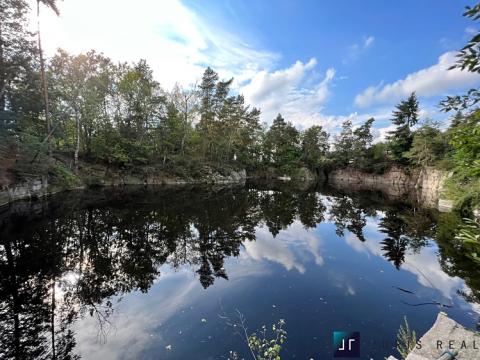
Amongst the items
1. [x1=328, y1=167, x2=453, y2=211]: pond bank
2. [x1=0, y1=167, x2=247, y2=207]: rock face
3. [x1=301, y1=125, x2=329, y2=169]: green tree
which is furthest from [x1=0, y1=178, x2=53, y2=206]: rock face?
[x1=301, y1=125, x2=329, y2=169]: green tree

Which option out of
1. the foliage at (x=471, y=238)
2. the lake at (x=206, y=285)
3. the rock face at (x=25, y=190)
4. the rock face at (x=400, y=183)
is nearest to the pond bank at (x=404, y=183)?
the rock face at (x=400, y=183)

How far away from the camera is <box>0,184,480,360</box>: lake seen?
4.71 m

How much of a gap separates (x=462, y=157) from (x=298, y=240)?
379 inches

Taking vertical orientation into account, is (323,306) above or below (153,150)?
below

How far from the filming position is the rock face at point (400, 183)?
2930 cm

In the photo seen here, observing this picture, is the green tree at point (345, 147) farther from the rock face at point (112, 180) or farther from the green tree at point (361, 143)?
the rock face at point (112, 180)

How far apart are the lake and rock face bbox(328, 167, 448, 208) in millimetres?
19348

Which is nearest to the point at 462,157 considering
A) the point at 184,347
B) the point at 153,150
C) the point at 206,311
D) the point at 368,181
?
the point at 184,347

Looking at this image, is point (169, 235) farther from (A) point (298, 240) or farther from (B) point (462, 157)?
(B) point (462, 157)

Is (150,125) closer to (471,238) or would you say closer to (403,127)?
(471,238)

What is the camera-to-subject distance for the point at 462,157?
2.55 meters

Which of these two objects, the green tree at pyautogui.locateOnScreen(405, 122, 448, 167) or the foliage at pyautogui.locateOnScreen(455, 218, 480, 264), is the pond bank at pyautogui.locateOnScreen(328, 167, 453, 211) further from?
the foliage at pyautogui.locateOnScreen(455, 218, 480, 264)

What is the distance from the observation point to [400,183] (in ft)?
153

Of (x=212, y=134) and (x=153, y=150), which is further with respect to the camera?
(x=212, y=134)
